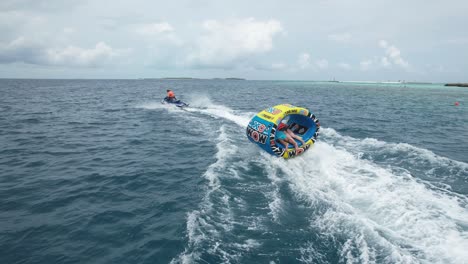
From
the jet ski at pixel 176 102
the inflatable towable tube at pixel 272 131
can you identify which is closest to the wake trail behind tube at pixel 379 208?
the inflatable towable tube at pixel 272 131

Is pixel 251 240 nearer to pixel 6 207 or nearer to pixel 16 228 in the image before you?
pixel 16 228

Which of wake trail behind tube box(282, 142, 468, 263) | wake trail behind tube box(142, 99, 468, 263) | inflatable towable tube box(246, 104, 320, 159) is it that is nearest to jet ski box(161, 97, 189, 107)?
inflatable towable tube box(246, 104, 320, 159)

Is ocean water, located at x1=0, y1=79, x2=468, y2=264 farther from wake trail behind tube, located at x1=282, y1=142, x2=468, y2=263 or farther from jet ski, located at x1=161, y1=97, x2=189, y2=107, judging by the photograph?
jet ski, located at x1=161, y1=97, x2=189, y2=107

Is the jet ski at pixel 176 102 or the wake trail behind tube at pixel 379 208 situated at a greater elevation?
the jet ski at pixel 176 102

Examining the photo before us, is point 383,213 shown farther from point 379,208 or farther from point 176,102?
point 176,102

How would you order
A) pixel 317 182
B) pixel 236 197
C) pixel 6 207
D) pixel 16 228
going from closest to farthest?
pixel 16 228, pixel 6 207, pixel 236 197, pixel 317 182

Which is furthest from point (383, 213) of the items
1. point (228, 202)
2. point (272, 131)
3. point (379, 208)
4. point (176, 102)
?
point (176, 102)

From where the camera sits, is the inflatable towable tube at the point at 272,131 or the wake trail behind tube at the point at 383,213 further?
the inflatable towable tube at the point at 272,131

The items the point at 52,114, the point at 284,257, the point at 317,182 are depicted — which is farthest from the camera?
the point at 52,114

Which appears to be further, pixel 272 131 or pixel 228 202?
pixel 272 131

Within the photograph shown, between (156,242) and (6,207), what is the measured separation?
18.1 feet

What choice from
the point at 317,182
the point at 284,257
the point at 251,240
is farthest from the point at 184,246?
the point at 317,182

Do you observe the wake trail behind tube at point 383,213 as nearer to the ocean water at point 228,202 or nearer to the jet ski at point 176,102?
the ocean water at point 228,202

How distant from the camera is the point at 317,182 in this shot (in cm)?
999
